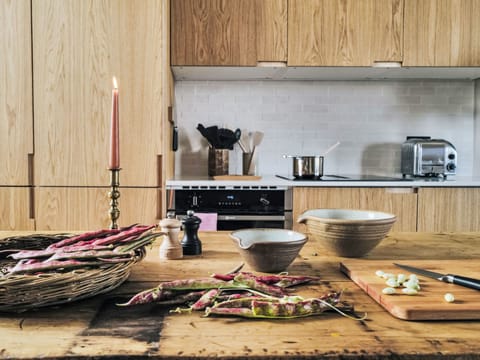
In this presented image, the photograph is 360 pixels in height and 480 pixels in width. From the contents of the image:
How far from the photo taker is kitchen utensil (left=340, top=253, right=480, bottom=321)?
0.72 meters

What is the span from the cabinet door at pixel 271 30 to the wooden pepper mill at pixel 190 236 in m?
1.98

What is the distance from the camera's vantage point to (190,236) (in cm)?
121

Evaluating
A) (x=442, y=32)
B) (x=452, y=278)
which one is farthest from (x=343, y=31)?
(x=452, y=278)

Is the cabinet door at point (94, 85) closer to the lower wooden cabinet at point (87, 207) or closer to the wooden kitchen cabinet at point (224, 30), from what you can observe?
the lower wooden cabinet at point (87, 207)

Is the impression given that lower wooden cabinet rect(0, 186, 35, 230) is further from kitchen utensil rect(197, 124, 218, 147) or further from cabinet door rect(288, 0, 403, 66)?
cabinet door rect(288, 0, 403, 66)

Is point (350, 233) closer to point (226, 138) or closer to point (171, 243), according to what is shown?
point (171, 243)

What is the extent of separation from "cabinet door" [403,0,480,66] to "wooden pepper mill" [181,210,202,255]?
231 centimetres

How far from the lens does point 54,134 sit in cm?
271

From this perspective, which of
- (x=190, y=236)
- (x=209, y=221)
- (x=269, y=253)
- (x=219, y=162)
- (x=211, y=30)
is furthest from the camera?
(x=219, y=162)

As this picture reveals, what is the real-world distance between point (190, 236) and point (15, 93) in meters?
2.00

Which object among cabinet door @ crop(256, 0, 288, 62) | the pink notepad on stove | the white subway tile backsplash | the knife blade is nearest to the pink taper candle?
the knife blade

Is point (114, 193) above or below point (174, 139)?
below

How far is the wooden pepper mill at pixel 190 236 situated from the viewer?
1.19 m

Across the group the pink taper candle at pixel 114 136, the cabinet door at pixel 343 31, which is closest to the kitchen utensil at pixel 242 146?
the cabinet door at pixel 343 31
